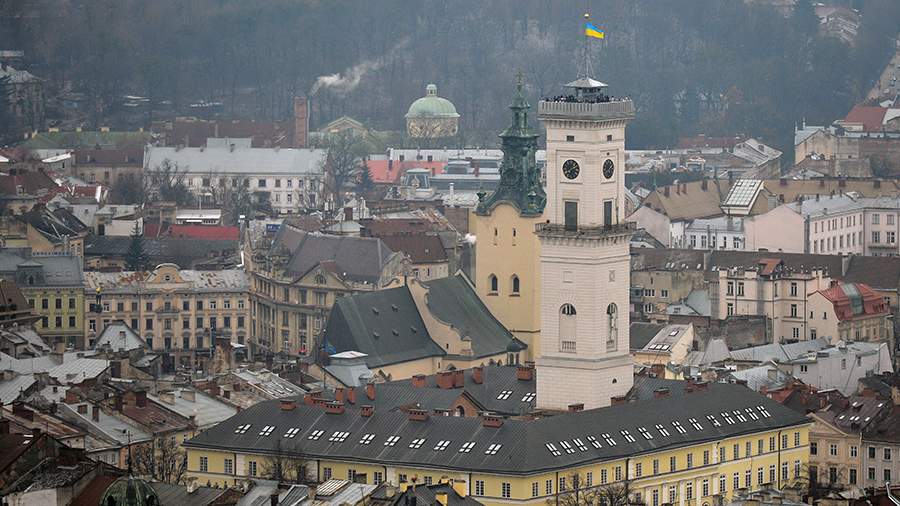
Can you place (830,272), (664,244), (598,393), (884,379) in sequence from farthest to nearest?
(664,244) → (830,272) → (884,379) → (598,393)

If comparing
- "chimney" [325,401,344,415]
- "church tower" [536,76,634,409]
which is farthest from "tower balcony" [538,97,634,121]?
"chimney" [325,401,344,415]

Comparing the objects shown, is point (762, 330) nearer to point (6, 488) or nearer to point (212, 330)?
point (212, 330)

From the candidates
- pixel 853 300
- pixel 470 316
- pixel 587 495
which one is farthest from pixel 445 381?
pixel 853 300

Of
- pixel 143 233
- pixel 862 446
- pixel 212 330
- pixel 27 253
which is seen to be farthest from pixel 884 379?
pixel 143 233

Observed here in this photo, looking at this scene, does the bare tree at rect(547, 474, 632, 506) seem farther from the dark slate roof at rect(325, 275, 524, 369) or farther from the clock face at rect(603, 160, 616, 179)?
the dark slate roof at rect(325, 275, 524, 369)

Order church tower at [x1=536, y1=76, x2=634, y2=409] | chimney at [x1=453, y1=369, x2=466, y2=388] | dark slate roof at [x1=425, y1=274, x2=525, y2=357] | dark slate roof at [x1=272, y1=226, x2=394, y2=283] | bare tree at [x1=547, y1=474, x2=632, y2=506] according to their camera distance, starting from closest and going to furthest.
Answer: bare tree at [x1=547, y1=474, x2=632, y2=506], church tower at [x1=536, y1=76, x2=634, y2=409], chimney at [x1=453, y1=369, x2=466, y2=388], dark slate roof at [x1=425, y1=274, x2=525, y2=357], dark slate roof at [x1=272, y1=226, x2=394, y2=283]

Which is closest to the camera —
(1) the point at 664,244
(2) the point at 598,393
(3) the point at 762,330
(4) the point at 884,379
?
(2) the point at 598,393

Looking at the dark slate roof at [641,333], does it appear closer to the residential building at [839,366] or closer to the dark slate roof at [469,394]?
the residential building at [839,366]
